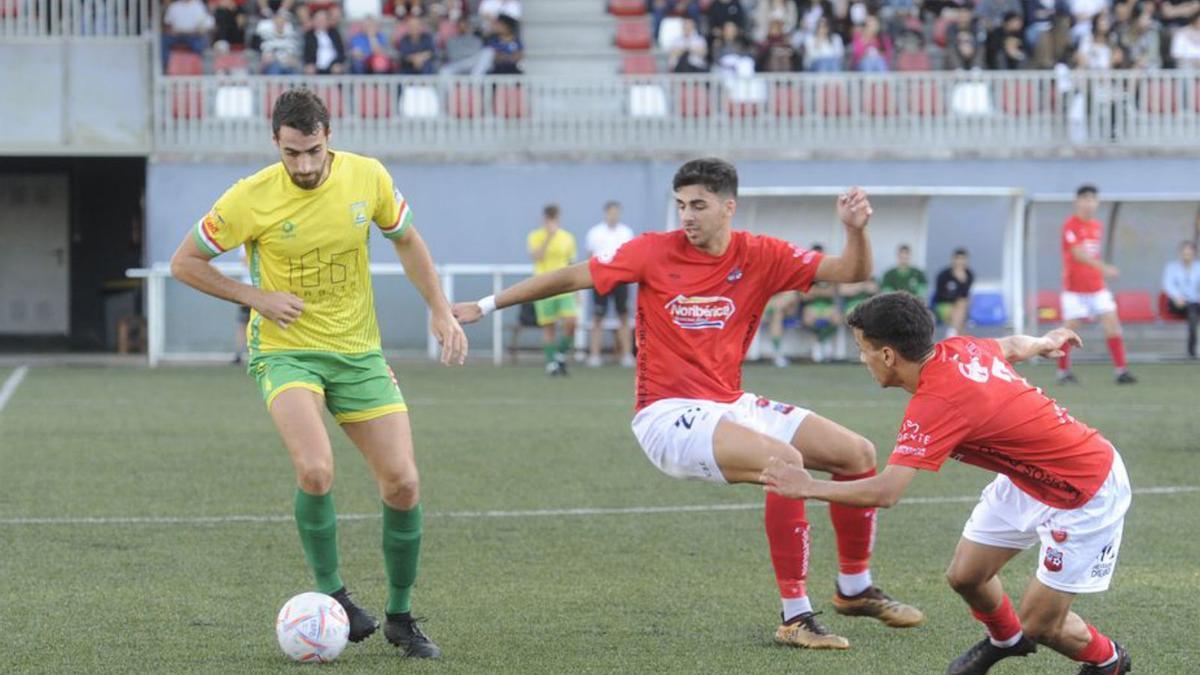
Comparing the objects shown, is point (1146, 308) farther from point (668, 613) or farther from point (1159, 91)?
point (668, 613)

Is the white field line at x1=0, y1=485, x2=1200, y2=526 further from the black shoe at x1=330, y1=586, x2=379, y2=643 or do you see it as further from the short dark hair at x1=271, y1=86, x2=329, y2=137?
the short dark hair at x1=271, y1=86, x2=329, y2=137

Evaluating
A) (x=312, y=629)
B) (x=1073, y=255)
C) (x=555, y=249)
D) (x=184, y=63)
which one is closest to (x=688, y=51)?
(x=555, y=249)

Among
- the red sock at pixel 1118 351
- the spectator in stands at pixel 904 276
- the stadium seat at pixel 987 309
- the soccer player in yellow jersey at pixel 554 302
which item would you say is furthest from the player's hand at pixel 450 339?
the stadium seat at pixel 987 309

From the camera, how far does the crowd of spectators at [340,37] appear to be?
87.0ft

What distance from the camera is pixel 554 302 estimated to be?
21.3m

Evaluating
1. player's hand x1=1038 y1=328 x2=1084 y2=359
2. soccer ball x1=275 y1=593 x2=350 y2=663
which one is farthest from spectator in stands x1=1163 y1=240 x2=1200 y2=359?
soccer ball x1=275 y1=593 x2=350 y2=663

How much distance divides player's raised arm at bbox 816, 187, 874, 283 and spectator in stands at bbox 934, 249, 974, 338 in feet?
55.2

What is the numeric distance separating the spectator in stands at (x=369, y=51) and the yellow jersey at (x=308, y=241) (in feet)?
64.6

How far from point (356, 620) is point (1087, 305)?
13299 mm

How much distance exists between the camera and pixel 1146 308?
82.1ft

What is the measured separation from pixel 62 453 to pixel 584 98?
1415 centimetres

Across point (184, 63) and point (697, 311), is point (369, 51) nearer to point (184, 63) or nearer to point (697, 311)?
point (184, 63)

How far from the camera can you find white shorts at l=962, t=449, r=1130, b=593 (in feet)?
19.8

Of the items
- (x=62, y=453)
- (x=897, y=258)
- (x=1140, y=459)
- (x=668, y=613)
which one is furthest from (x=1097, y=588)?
(x=897, y=258)
